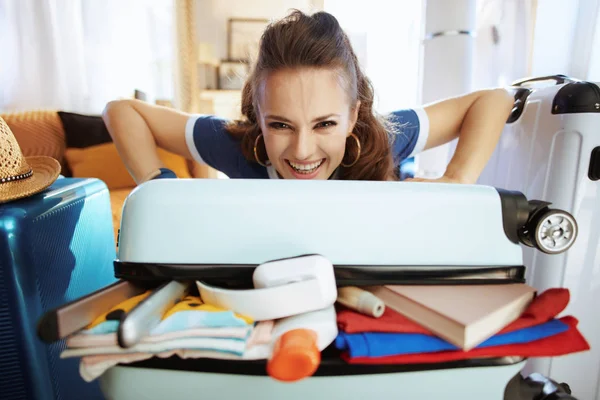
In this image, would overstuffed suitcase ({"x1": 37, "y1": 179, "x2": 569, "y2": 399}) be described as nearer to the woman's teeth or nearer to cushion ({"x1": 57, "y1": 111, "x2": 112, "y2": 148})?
the woman's teeth

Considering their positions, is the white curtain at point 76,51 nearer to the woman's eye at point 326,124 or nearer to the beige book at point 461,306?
the woman's eye at point 326,124

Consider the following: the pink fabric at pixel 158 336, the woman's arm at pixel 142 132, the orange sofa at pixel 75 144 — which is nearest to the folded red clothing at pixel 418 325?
the pink fabric at pixel 158 336

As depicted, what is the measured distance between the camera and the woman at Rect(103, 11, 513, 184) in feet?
2.23

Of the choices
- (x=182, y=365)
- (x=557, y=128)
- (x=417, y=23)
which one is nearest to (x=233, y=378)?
(x=182, y=365)

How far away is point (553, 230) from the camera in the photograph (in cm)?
40

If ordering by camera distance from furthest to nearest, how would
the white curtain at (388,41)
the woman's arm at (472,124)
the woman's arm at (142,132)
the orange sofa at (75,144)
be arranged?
the white curtain at (388,41), the orange sofa at (75,144), the woman's arm at (142,132), the woman's arm at (472,124)

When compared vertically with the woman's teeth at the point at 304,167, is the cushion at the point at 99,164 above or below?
below

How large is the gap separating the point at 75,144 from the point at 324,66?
181 cm

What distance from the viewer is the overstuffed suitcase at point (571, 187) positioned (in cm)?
63

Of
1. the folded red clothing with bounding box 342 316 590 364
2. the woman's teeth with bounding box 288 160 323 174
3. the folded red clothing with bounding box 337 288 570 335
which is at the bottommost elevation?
the folded red clothing with bounding box 342 316 590 364

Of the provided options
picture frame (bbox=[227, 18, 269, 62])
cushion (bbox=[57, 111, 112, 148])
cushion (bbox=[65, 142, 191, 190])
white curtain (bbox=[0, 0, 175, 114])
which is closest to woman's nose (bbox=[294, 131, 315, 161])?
cushion (bbox=[65, 142, 191, 190])

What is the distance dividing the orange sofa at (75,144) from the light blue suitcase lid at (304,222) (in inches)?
62.8

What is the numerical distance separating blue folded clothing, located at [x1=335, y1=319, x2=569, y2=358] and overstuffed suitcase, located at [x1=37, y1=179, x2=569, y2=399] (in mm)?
25

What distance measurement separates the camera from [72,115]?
2.05 metres
